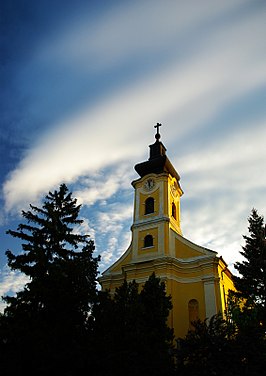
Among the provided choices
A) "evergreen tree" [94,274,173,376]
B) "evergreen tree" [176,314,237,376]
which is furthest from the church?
"evergreen tree" [176,314,237,376]

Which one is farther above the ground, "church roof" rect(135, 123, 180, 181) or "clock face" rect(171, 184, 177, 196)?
"church roof" rect(135, 123, 180, 181)

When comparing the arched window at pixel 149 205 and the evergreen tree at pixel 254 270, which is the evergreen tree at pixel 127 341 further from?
the arched window at pixel 149 205

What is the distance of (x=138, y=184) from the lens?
1169 inches

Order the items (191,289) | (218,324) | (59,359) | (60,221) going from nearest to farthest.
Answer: (59,359), (218,324), (60,221), (191,289)

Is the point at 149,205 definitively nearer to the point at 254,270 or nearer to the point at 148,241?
the point at 148,241

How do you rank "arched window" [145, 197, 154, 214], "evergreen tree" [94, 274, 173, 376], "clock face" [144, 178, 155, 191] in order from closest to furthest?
"evergreen tree" [94, 274, 173, 376] → "arched window" [145, 197, 154, 214] → "clock face" [144, 178, 155, 191]

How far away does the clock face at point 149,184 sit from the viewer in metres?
29.0

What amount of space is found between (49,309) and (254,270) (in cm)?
1392

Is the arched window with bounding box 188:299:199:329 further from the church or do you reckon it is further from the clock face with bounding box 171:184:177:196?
the clock face with bounding box 171:184:177:196

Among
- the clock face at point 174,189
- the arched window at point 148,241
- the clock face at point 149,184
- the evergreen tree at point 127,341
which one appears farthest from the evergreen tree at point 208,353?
the clock face at point 174,189

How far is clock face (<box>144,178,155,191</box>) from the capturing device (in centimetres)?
2897

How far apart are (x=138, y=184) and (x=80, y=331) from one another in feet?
62.5

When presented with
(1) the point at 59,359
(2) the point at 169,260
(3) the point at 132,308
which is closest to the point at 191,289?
(2) the point at 169,260

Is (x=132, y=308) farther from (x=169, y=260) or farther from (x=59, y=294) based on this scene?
(x=169, y=260)
